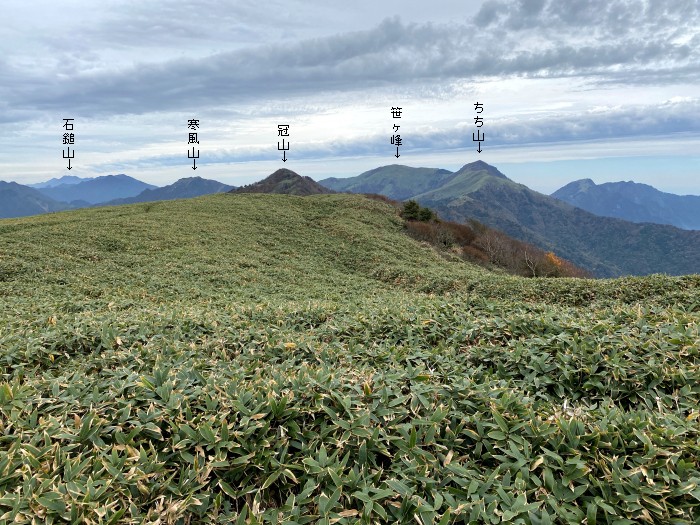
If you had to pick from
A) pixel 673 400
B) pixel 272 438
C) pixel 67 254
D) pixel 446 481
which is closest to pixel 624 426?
pixel 673 400

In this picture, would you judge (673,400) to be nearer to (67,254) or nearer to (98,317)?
(98,317)

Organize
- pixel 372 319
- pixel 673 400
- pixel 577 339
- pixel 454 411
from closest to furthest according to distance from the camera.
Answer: pixel 454 411, pixel 673 400, pixel 577 339, pixel 372 319

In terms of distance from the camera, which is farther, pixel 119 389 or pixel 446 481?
pixel 119 389

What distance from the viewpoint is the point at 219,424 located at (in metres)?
4.20

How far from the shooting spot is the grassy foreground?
11.6 ft

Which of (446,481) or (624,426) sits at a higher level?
(624,426)

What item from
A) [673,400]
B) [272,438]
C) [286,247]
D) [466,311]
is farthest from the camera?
[286,247]

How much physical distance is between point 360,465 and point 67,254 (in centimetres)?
2585


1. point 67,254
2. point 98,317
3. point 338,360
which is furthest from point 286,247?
point 338,360

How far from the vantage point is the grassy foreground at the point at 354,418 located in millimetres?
3525

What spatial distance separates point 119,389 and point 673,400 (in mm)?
6505

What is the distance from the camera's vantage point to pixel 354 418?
4.33 meters

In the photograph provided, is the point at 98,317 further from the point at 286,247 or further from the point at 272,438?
the point at 286,247

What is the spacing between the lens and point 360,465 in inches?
157
